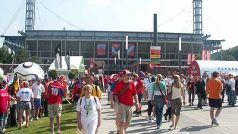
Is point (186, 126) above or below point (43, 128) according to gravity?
above

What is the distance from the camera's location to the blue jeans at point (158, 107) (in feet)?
41.4

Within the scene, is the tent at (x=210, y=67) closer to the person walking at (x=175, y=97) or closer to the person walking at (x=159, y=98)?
the person walking at (x=175, y=97)

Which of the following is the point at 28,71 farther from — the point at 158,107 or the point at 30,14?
the point at 30,14

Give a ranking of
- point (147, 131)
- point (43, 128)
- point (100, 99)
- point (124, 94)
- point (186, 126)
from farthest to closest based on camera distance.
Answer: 1. point (43, 128)
2. point (186, 126)
3. point (147, 131)
4. point (100, 99)
5. point (124, 94)

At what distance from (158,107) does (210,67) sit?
996 inches

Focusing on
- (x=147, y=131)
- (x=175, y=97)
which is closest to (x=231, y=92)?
(x=175, y=97)

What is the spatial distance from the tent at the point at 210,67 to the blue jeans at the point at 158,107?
76.1ft

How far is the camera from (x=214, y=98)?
13750mm

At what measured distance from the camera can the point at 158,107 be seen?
1267 cm

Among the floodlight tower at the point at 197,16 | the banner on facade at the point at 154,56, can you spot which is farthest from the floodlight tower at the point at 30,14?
the banner on facade at the point at 154,56

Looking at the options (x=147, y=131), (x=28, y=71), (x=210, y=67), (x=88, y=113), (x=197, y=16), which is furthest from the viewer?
(x=197, y=16)

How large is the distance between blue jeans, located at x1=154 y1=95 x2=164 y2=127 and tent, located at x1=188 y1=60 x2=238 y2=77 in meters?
23.2

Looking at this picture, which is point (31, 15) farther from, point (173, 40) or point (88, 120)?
point (88, 120)

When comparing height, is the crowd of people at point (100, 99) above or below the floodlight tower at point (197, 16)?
below
